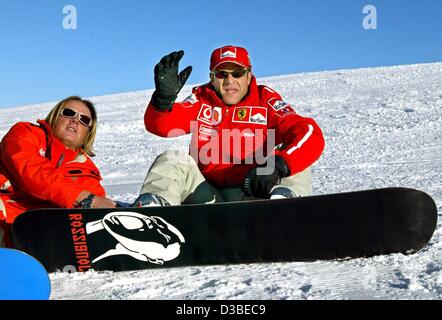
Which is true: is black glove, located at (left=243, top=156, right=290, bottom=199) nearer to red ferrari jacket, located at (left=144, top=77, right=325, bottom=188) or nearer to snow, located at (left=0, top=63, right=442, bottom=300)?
red ferrari jacket, located at (left=144, top=77, right=325, bottom=188)

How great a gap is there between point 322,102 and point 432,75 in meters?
5.16

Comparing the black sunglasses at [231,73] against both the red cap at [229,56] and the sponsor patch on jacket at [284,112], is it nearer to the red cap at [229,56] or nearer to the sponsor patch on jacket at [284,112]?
the red cap at [229,56]

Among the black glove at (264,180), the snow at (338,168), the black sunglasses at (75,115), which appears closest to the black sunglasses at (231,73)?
the black glove at (264,180)

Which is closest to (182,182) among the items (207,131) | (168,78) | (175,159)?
(175,159)

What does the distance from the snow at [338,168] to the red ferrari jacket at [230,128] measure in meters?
0.94

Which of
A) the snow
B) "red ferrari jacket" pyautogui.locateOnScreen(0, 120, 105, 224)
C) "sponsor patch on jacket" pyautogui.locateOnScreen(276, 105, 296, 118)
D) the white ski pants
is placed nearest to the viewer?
the snow

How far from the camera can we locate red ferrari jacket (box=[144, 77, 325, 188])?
10.3ft

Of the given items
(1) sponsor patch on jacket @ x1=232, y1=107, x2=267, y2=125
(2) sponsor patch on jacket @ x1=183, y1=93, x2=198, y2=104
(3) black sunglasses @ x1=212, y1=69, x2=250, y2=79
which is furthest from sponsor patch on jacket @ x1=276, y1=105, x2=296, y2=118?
(2) sponsor patch on jacket @ x1=183, y1=93, x2=198, y2=104

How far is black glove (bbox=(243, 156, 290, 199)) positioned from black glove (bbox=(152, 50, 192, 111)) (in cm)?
72

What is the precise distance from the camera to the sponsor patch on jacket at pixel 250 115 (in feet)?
10.5

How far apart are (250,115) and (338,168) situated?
3132mm
